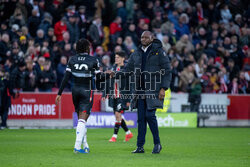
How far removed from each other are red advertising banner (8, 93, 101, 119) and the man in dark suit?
37.2ft

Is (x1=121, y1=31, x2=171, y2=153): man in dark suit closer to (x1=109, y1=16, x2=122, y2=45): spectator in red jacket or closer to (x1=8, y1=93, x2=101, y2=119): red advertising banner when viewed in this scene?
(x1=8, y1=93, x2=101, y2=119): red advertising banner

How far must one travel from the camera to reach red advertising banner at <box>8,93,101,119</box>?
859 inches

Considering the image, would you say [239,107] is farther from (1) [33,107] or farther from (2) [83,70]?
(2) [83,70]

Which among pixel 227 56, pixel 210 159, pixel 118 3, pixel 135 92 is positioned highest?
pixel 118 3

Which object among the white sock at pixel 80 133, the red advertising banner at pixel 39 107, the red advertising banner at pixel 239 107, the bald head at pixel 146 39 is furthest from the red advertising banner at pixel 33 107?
the bald head at pixel 146 39

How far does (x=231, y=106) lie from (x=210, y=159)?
15.9 m

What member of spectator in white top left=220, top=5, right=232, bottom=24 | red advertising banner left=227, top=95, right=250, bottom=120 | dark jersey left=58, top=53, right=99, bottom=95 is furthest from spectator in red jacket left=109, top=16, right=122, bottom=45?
dark jersey left=58, top=53, right=99, bottom=95

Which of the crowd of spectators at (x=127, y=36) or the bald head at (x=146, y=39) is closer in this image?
the bald head at (x=146, y=39)

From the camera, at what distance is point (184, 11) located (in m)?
29.8

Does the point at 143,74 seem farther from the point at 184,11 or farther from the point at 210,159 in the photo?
the point at 184,11

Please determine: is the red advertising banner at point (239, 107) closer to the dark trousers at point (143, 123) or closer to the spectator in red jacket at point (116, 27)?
the spectator in red jacket at point (116, 27)

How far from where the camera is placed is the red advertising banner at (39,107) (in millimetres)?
21812

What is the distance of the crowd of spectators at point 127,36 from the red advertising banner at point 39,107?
398 millimetres

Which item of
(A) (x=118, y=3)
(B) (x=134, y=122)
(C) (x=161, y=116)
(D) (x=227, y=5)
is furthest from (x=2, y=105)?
(D) (x=227, y=5)
